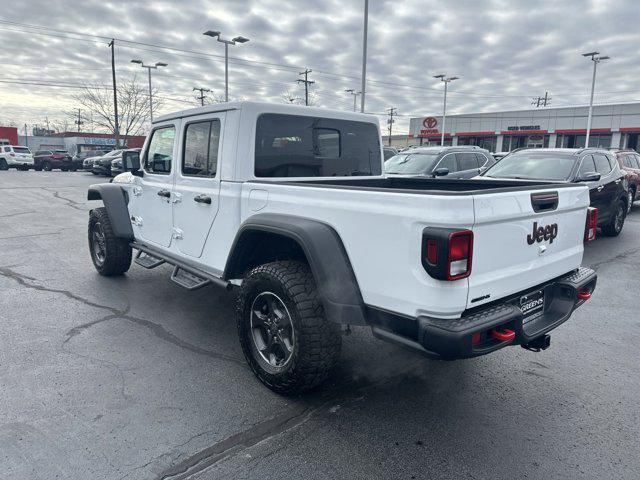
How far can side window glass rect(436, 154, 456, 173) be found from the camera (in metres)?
11.7

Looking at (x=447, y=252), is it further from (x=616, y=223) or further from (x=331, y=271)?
(x=616, y=223)

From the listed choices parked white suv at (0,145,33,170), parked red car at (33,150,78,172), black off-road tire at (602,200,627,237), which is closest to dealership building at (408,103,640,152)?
parked red car at (33,150,78,172)

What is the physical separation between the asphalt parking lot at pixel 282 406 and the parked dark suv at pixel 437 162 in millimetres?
6981

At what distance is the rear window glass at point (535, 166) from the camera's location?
8.38 metres

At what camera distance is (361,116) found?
4637 millimetres

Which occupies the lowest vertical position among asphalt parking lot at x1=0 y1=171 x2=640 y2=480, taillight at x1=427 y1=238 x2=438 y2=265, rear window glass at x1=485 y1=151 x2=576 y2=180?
asphalt parking lot at x1=0 y1=171 x2=640 y2=480

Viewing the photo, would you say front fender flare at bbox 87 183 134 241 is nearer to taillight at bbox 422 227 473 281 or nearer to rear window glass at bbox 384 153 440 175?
taillight at bbox 422 227 473 281

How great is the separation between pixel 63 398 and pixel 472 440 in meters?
2.69

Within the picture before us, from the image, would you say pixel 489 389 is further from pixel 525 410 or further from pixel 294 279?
pixel 294 279

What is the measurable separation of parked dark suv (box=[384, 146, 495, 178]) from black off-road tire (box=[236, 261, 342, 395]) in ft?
28.3

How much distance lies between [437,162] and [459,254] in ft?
31.7

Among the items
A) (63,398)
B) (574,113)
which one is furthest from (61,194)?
(574,113)

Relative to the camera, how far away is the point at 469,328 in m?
2.44

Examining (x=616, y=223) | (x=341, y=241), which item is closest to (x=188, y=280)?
(x=341, y=241)
